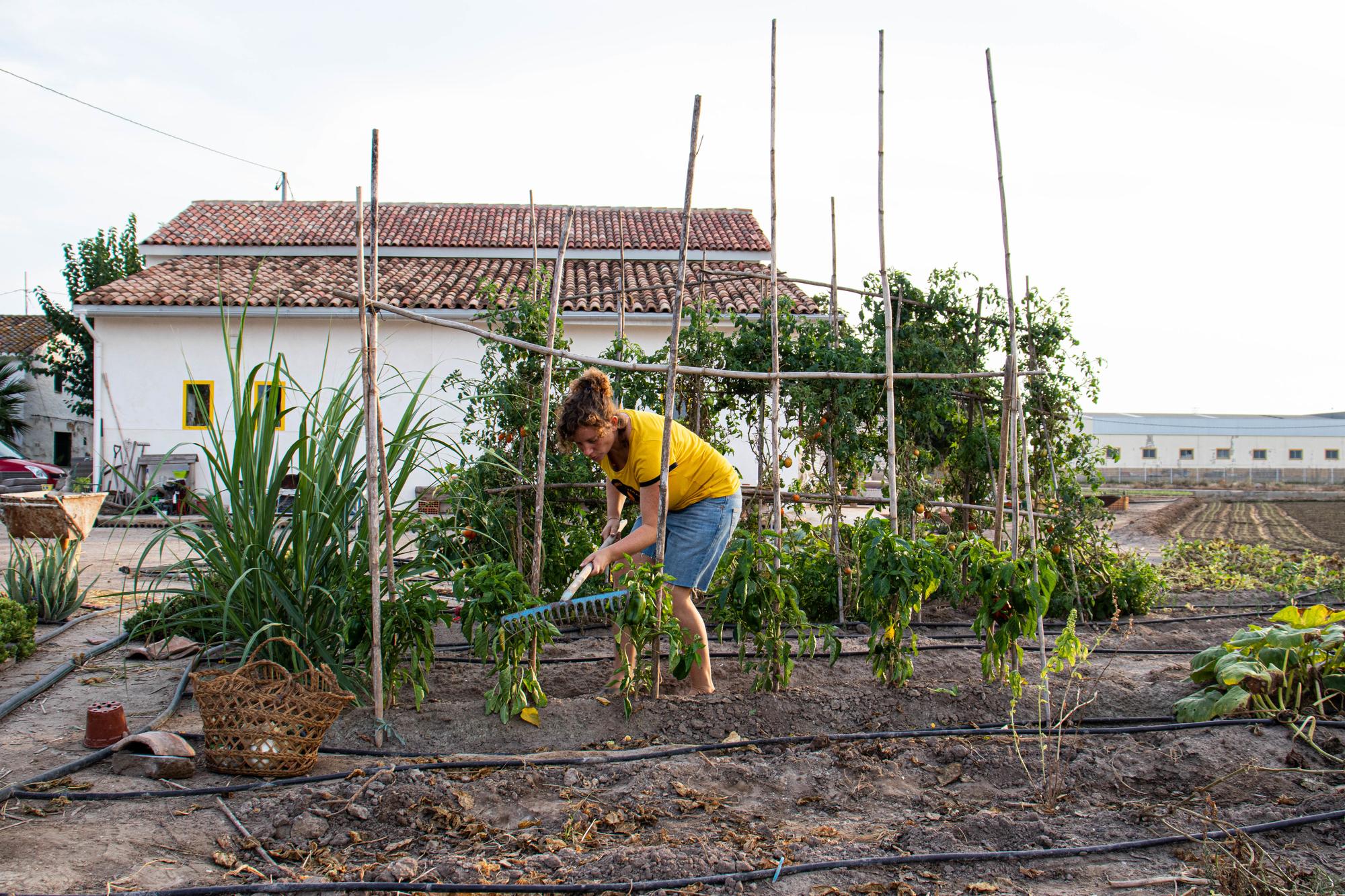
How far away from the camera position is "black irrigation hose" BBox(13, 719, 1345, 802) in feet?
8.78

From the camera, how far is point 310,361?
41.9ft

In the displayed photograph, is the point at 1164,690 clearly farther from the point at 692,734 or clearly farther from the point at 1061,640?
the point at 692,734

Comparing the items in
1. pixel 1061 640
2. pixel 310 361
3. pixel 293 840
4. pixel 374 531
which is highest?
pixel 310 361

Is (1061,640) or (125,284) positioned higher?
(125,284)

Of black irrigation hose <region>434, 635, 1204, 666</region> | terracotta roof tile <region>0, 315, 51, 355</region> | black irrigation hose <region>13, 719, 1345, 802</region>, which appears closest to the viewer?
black irrigation hose <region>13, 719, 1345, 802</region>

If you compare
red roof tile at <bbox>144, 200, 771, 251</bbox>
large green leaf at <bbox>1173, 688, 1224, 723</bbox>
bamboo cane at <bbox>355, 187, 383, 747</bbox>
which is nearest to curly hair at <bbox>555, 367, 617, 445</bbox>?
bamboo cane at <bbox>355, 187, 383, 747</bbox>

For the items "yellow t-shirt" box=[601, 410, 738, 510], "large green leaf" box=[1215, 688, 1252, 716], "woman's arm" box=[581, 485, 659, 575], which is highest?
"yellow t-shirt" box=[601, 410, 738, 510]

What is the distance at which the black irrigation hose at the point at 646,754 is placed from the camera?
268 cm

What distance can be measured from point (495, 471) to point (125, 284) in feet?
35.9

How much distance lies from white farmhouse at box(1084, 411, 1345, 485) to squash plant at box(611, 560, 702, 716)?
118 feet

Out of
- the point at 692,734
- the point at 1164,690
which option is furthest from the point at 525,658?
the point at 1164,690

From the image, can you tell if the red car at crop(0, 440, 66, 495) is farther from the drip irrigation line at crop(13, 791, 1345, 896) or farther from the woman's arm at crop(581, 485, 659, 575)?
Answer: the drip irrigation line at crop(13, 791, 1345, 896)

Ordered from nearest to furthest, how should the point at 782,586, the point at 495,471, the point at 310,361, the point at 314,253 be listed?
the point at 782,586, the point at 495,471, the point at 310,361, the point at 314,253

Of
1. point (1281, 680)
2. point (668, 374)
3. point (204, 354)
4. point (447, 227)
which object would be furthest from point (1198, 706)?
point (447, 227)
